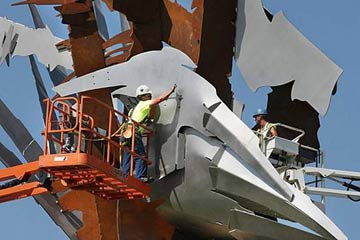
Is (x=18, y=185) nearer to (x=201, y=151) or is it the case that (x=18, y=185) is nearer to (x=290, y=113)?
(x=201, y=151)

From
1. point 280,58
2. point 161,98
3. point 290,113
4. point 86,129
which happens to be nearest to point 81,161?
point 86,129

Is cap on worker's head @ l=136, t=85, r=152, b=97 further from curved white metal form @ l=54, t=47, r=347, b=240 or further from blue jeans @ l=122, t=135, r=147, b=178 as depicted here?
blue jeans @ l=122, t=135, r=147, b=178

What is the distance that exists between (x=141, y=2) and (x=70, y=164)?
392 centimetres

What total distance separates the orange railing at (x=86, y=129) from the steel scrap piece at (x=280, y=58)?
2.65 meters

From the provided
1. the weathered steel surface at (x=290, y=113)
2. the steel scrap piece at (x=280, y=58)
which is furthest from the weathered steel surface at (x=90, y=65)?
the weathered steel surface at (x=290, y=113)

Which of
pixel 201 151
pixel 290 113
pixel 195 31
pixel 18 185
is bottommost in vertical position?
pixel 18 185

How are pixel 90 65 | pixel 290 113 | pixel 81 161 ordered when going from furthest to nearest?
pixel 290 113
pixel 90 65
pixel 81 161

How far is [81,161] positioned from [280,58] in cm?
516

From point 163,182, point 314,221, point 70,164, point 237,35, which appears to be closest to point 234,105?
point 237,35

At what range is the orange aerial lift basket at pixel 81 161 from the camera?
45.3 feet

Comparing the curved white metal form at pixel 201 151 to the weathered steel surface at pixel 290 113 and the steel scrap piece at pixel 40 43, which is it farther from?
the steel scrap piece at pixel 40 43

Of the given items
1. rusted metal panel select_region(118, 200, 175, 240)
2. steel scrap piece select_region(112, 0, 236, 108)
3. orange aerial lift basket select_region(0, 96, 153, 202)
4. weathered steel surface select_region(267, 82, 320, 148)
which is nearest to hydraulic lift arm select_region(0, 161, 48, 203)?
orange aerial lift basket select_region(0, 96, 153, 202)

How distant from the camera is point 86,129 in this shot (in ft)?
46.5

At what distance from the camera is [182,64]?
1565 centimetres
